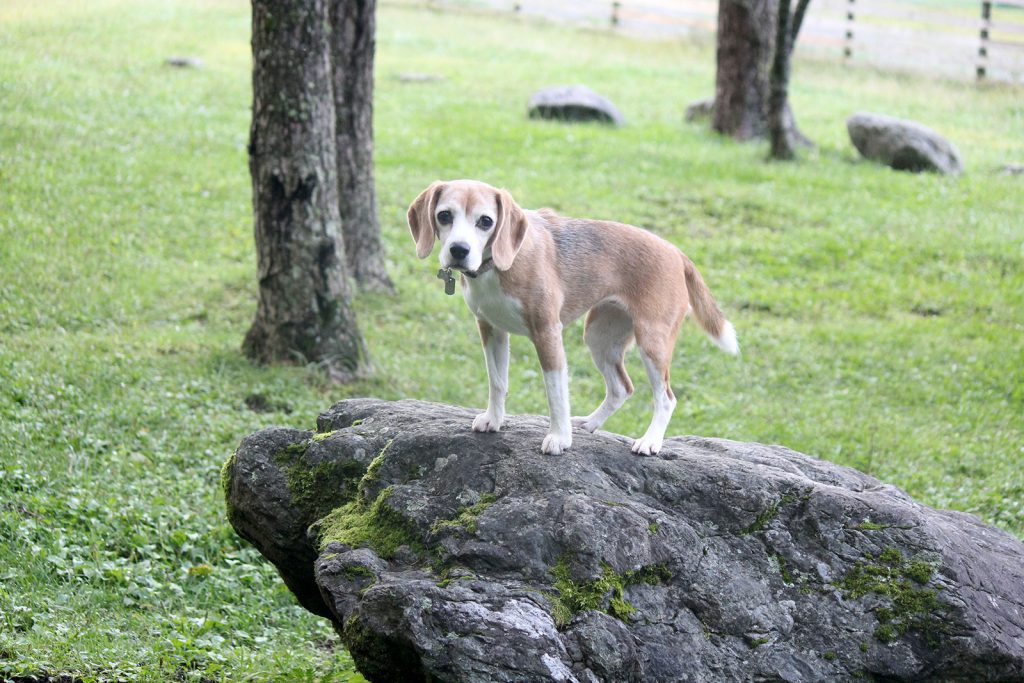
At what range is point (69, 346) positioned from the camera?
32.2 feet

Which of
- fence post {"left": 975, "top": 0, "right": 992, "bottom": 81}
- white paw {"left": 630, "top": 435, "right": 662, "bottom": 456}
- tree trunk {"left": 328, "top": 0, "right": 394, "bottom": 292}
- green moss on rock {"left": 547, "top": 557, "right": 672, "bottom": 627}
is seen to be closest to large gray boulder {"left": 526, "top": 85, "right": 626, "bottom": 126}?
tree trunk {"left": 328, "top": 0, "right": 394, "bottom": 292}

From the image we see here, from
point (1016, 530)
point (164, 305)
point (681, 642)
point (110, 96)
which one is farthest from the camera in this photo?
point (110, 96)

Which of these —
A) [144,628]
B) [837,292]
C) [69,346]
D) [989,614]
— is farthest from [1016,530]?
[69,346]

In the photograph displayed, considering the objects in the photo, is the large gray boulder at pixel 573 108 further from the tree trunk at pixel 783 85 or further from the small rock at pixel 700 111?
the tree trunk at pixel 783 85

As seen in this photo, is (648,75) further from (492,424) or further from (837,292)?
(492,424)

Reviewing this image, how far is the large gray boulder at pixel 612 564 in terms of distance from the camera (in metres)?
4.78

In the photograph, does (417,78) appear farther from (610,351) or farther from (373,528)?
(373,528)

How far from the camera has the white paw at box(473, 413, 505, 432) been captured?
5973mm

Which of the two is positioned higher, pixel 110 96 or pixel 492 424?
pixel 110 96

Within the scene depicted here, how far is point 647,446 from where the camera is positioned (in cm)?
602

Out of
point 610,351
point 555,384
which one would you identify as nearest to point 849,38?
point 610,351

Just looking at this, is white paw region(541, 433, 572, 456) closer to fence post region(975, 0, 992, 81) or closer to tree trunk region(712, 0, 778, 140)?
tree trunk region(712, 0, 778, 140)

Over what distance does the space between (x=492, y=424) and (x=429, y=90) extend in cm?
1824

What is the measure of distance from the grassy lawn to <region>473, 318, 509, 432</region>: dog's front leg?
5.42ft
